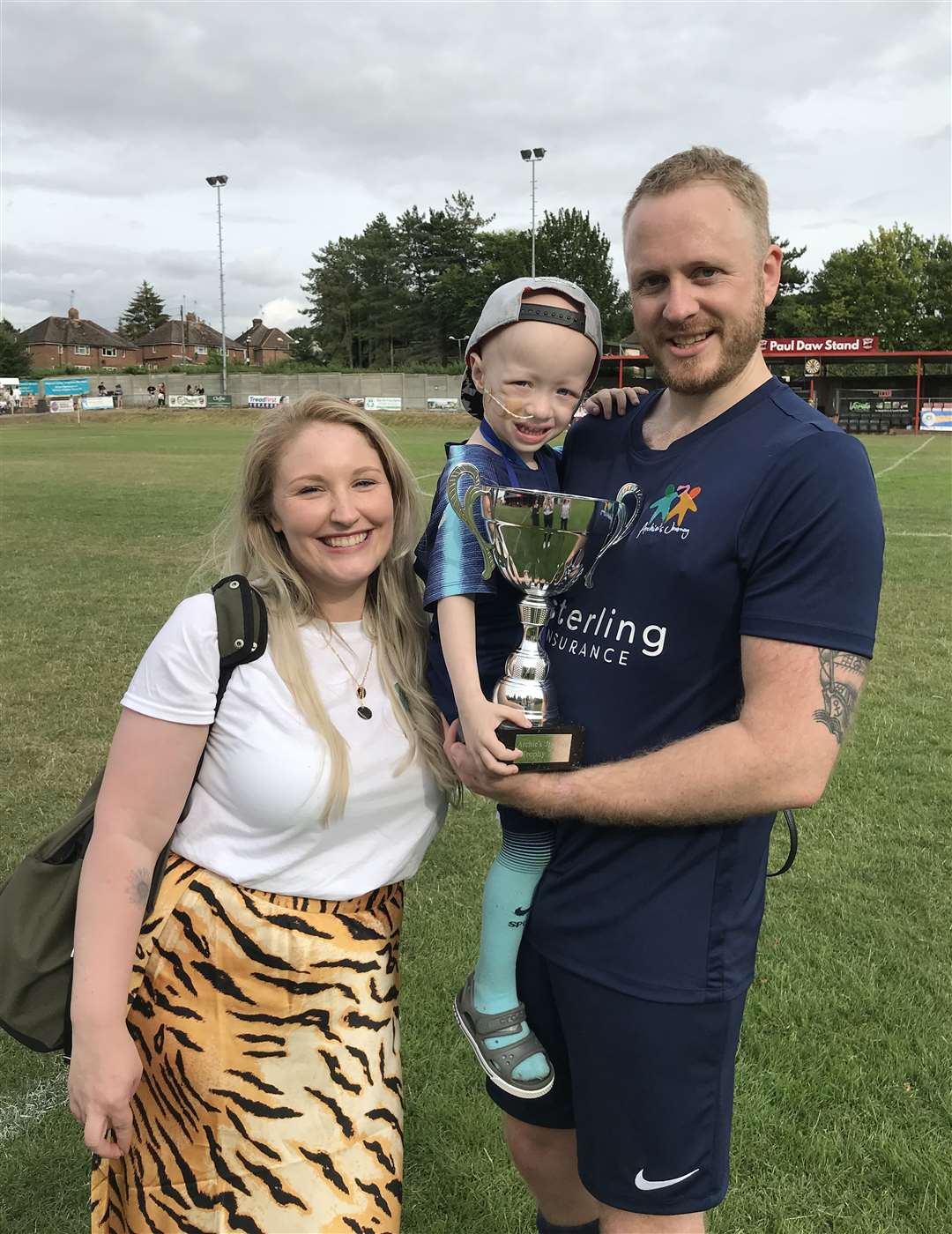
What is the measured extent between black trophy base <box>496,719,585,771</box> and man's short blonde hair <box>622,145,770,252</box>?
1.02 metres

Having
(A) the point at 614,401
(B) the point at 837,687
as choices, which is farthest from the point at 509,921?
(A) the point at 614,401

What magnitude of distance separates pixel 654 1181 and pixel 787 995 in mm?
2082

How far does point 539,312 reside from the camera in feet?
7.39

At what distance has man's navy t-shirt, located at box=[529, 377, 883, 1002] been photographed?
162 cm

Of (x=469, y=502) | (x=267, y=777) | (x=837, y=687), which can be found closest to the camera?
(x=837, y=687)

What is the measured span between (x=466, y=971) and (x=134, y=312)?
136756 mm

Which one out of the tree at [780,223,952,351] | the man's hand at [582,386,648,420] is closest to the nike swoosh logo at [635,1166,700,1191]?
the man's hand at [582,386,648,420]

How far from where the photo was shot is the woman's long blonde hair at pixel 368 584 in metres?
2.04

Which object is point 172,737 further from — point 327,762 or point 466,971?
point 466,971

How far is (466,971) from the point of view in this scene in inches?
153

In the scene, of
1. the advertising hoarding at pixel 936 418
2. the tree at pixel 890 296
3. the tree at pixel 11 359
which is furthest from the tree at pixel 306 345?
the advertising hoarding at pixel 936 418

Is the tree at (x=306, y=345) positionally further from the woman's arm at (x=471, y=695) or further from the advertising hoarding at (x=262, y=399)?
the woman's arm at (x=471, y=695)

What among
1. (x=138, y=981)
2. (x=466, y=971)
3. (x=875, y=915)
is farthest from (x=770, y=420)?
(x=875, y=915)

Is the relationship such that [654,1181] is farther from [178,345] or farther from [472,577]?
[178,345]
